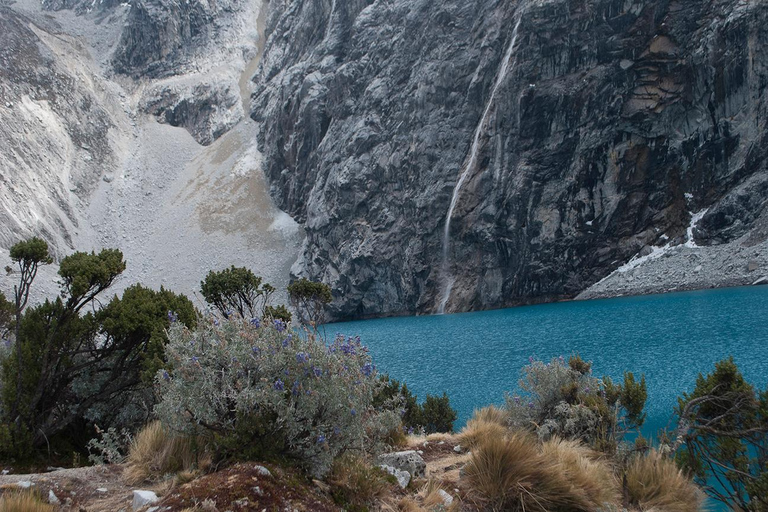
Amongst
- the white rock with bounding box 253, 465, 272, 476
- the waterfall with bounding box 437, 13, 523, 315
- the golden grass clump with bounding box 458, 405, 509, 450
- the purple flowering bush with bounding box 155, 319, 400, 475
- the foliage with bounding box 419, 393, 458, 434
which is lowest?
the foliage with bounding box 419, 393, 458, 434

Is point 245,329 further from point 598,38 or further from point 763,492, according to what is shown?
point 598,38

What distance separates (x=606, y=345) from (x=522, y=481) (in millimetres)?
21248

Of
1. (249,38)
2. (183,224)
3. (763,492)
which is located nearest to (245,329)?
(763,492)

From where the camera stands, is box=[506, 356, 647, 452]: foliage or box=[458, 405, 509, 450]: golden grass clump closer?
box=[506, 356, 647, 452]: foliage

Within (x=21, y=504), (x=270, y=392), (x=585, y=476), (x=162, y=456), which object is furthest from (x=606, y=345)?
(x=21, y=504)

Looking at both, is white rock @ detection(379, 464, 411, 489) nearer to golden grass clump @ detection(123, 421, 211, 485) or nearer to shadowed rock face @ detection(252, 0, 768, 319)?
golden grass clump @ detection(123, 421, 211, 485)

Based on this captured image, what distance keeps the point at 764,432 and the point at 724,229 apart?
50.5 metres

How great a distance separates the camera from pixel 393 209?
198 ft

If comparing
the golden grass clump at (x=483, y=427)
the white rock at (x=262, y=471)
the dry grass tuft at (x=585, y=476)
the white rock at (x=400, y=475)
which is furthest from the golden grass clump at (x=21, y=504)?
the golden grass clump at (x=483, y=427)

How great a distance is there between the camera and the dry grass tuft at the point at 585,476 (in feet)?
15.8

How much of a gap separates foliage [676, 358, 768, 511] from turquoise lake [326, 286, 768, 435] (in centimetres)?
621

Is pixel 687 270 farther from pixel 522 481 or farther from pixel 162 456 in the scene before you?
pixel 162 456

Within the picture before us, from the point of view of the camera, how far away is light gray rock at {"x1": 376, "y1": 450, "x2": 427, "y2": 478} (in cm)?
617

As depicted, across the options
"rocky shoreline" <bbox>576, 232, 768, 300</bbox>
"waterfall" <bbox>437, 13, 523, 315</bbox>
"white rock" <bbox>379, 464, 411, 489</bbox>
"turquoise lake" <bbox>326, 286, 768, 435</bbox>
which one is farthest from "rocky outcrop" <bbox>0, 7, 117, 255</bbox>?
"rocky shoreline" <bbox>576, 232, 768, 300</bbox>
